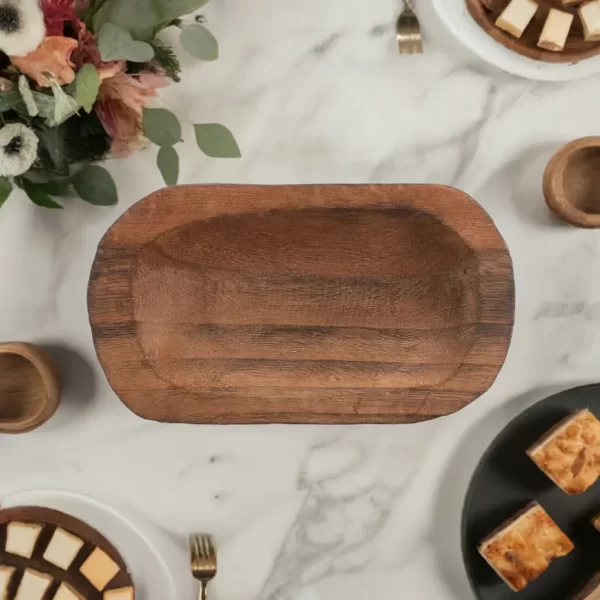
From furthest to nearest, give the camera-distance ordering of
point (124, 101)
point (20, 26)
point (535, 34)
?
1. point (535, 34)
2. point (124, 101)
3. point (20, 26)

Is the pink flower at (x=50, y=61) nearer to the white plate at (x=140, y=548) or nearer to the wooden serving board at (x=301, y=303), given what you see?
the wooden serving board at (x=301, y=303)

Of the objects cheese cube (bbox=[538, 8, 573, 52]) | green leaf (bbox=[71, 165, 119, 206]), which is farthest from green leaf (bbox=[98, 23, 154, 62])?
cheese cube (bbox=[538, 8, 573, 52])

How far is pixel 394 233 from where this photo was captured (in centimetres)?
70

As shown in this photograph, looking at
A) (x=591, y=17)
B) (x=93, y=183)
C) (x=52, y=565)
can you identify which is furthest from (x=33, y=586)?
(x=591, y=17)

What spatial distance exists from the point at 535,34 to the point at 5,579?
913 millimetres

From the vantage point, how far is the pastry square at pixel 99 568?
0.76 m

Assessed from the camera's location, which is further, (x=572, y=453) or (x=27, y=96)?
(x=572, y=453)

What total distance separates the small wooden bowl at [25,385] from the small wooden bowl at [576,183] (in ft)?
2.01

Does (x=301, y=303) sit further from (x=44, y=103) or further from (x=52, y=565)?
(x=52, y=565)

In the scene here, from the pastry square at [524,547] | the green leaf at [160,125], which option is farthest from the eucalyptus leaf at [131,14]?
the pastry square at [524,547]

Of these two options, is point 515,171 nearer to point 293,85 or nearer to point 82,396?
point 293,85

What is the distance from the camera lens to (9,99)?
0.57 metres

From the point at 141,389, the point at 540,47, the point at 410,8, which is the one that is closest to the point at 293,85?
the point at 410,8

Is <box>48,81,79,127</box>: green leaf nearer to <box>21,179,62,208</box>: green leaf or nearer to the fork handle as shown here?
<box>21,179,62,208</box>: green leaf
